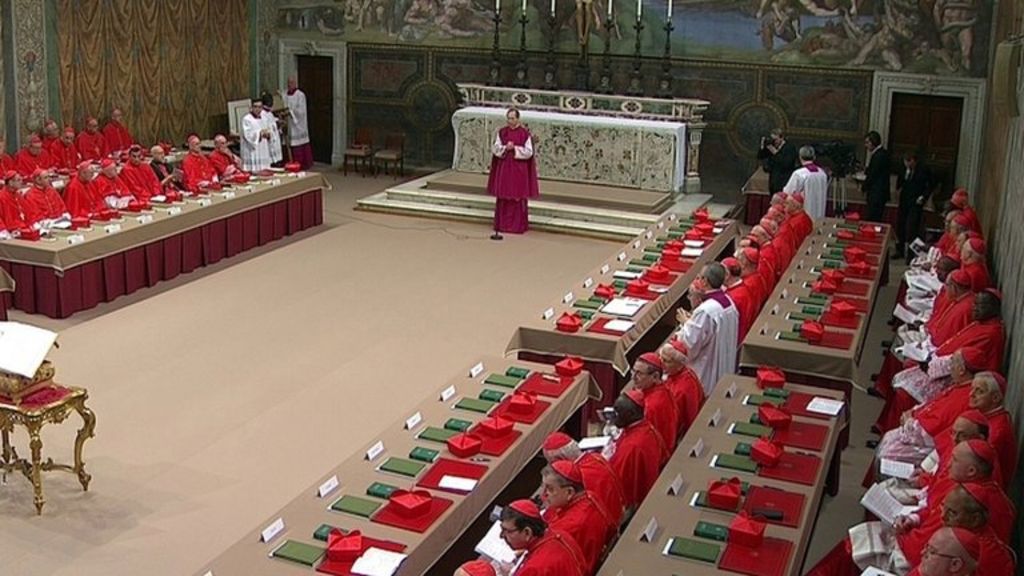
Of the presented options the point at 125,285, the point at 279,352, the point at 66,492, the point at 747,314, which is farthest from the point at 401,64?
the point at 66,492

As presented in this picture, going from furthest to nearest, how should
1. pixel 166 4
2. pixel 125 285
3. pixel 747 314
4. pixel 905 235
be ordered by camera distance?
pixel 166 4 → pixel 905 235 → pixel 125 285 → pixel 747 314

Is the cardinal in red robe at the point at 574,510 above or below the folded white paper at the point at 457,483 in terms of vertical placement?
above

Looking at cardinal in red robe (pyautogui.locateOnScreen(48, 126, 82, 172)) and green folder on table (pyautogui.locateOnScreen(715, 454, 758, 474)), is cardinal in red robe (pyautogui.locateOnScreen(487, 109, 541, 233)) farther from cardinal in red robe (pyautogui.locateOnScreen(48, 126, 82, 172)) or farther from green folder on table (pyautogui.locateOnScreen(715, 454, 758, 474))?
green folder on table (pyautogui.locateOnScreen(715, 454, 758, 474))

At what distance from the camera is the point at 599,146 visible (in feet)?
72.4

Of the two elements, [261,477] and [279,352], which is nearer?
[261,477]

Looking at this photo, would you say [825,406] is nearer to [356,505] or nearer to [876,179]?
[356,505]

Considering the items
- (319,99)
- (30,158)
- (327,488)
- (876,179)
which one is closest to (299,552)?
(327,488)

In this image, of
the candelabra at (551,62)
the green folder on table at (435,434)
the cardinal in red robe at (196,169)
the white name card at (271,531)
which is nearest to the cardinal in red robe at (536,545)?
the white name card at (271,531)

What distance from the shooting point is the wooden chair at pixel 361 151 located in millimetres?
24750

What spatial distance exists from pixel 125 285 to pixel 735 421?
9441 mm

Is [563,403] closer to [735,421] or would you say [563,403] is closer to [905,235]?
[735,421]

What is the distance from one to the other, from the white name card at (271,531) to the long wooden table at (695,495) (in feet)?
6.48

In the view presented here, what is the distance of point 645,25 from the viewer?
22781mm

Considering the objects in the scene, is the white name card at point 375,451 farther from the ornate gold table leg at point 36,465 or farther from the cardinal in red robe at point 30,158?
the cardinal in red robe at point 30,158
